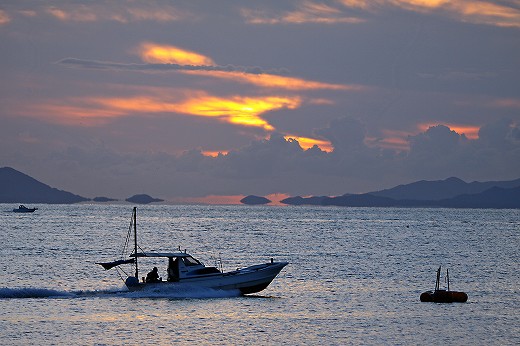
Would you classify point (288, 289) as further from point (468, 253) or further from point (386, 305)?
point (468, 253)

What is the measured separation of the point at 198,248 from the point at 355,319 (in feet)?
243

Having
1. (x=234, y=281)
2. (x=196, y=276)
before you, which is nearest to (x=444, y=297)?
(x=234, y=281)

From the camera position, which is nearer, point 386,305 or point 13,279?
point 386,305

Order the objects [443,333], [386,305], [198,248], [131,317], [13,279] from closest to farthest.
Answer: [443,333] → [131,317] → [386,305] → [13,279] → [198,248]

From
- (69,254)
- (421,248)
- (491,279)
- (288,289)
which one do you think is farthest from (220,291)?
(421,248)

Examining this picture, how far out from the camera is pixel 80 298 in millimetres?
57469

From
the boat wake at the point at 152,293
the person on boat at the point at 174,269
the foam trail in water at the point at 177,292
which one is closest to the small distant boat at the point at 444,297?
the boat wake at the point at 152,293

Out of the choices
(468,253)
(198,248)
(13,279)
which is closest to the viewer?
(13,279)

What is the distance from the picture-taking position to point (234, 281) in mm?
59062

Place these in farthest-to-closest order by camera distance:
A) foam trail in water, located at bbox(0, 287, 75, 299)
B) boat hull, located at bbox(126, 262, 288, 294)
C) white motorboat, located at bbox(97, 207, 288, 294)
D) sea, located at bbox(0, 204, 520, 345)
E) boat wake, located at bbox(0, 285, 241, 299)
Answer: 1. boat hull, located at bbox(126, 262, 288, 294)
2. white motorboat, located at bbox(97, 207, 288, 294)
3. boat wake, located at bbox(0, 285, 241, 299)
4. foam trail in water, located at bbox(0, 287, 75, 299)
5. sea, located at bbox(0, 204, 520, 345)

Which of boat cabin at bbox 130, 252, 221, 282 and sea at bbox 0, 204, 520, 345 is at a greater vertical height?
boat cabin at bbox 130, 252, 221, 282

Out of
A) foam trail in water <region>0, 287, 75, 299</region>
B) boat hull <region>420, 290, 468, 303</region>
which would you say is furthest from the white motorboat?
boat hull <region>420, 290, 468, 303</region>

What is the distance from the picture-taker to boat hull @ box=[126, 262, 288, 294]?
58062 millimetres

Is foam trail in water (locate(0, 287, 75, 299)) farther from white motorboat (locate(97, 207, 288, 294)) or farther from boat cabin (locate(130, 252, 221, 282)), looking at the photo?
boat cabin (locate(130, 252, 221, 282))
